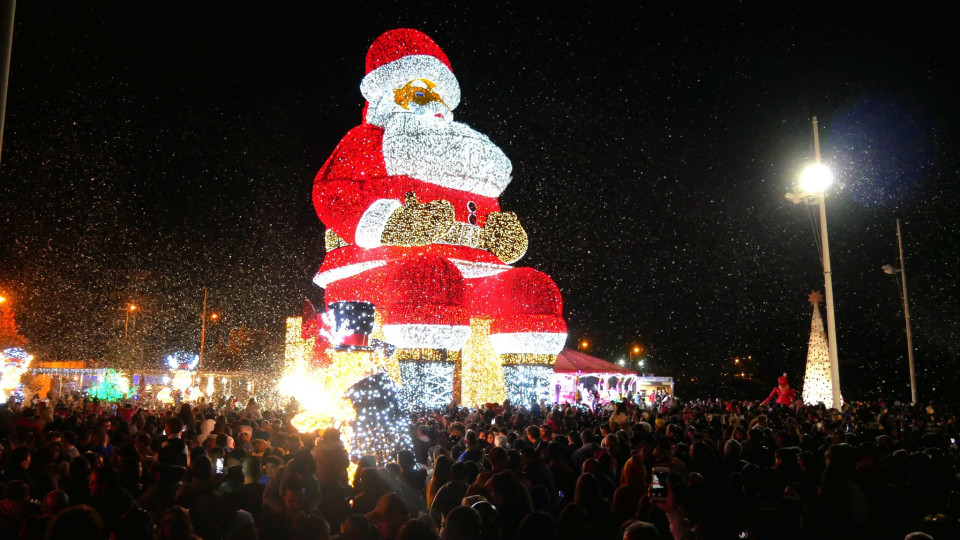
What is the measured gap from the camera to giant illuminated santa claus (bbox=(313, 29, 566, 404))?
18.4 m

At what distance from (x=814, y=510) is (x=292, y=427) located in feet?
25.5

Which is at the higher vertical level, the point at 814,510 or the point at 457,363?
the point at 457,363

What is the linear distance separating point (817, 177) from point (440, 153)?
10046mm

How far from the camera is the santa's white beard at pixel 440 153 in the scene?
1923 cm

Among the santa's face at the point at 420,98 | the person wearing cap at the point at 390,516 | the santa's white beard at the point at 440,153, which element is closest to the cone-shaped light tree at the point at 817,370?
the santa's white beard at the point at 440,153

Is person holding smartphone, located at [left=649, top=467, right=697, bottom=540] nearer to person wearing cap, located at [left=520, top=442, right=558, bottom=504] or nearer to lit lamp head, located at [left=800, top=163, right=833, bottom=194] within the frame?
person wearing cap, located at [left=520, top=442, right=558, bottom=504]

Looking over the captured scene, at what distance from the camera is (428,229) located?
62.8ft

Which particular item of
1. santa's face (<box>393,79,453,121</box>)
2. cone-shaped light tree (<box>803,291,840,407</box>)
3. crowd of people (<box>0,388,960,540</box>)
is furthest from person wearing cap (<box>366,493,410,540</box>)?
cone-shaped light tree (<box>803,291,840,407</box>)

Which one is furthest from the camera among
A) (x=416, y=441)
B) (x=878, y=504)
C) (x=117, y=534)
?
(x=416, y=441)

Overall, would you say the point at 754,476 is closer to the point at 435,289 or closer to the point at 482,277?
the point at 435,289

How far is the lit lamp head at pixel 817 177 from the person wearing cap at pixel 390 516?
52.4 ft

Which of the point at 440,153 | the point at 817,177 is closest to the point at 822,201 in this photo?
the point at 817,177

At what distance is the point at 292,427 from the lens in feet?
34.6

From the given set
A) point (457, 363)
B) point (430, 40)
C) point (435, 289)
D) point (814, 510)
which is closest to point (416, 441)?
point (814, 510)
